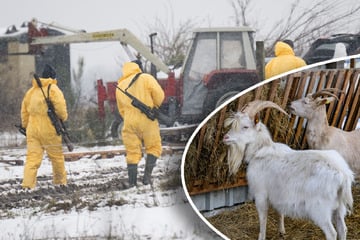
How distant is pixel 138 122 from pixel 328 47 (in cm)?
97

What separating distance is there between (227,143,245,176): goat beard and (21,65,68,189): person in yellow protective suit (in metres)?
0.81

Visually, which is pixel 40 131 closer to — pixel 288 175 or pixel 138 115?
pixel 138 115

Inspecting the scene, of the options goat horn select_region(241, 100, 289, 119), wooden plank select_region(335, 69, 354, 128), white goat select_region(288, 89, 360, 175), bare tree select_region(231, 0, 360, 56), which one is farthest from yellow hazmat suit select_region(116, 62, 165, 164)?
wooden plank select_region(335, 69, 354, 128)

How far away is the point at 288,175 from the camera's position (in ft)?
10.1

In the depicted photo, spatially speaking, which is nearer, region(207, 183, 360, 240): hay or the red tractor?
the red tractor

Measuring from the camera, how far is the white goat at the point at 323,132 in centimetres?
308

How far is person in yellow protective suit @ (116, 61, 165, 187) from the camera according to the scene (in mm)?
3076

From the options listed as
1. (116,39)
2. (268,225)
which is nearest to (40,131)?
(116,39)

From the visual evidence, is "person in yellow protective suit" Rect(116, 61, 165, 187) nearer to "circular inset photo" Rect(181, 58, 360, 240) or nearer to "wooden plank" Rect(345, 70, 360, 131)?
"circular inset photo" Rect(181, 58, 360, 240)

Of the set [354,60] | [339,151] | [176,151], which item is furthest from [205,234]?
[354,60]

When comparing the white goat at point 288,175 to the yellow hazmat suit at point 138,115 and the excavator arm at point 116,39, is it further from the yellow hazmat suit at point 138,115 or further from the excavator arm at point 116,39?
the excavator arm at point 116,39

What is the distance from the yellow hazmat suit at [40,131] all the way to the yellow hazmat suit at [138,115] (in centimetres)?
29

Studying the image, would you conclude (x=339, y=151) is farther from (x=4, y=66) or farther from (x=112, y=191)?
(x=4, y=66)

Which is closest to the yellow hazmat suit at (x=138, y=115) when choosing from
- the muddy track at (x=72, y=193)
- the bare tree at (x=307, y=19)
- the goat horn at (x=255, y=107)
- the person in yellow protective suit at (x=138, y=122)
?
the person in yellow protective suit at (x=138, y=122)
